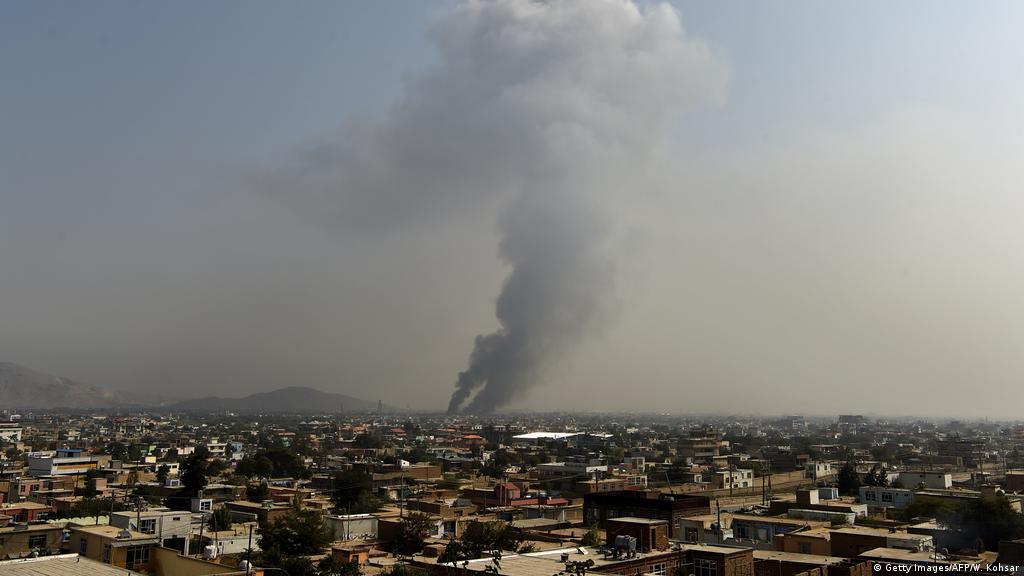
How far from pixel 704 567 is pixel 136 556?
13.5 metres

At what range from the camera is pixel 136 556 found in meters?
19.2

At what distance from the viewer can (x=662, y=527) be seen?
730 inches

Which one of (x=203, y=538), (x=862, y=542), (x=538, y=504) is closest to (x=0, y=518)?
(x=203, y=538)

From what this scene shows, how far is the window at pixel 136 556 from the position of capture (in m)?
19.0

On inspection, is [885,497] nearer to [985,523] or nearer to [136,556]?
[985,523]

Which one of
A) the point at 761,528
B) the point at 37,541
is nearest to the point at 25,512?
the point at 37,541

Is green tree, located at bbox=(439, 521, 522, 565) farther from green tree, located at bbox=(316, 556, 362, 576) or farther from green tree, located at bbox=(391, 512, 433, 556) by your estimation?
green tree, located at bbox=(391, 512, 433, 556)

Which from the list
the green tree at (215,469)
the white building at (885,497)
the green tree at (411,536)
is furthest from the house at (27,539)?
the white building at (885,497)

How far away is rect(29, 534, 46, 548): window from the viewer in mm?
24438

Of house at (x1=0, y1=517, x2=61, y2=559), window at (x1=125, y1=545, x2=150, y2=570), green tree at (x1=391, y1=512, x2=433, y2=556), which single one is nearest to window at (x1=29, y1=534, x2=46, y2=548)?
house at (x1=0, y1=517, x2=61, y2=559)

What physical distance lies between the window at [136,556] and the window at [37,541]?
7517mm

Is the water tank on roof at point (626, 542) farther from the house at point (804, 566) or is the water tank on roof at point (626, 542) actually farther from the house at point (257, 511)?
the house at point (257, 511)

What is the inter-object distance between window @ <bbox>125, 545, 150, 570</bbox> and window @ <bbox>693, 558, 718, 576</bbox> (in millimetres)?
12914

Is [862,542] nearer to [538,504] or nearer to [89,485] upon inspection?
[538,504]
